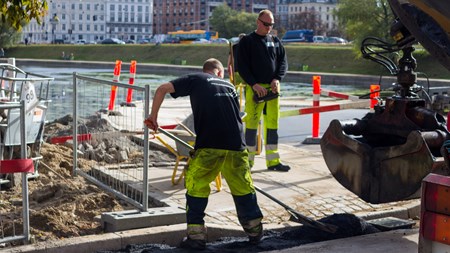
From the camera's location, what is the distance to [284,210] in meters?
8.51

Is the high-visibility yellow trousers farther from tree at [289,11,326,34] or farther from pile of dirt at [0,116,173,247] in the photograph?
tree at [289,11,326,34]

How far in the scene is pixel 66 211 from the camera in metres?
8.10

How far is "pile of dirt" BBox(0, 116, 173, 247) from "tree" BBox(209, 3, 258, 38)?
112 meters

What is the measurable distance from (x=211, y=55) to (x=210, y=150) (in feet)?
220

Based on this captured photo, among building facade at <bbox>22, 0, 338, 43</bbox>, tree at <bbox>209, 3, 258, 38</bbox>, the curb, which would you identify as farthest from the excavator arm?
building facade at <bbox>22, 0, 338, 43</bbox>

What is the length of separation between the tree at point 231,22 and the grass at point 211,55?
3814 cm

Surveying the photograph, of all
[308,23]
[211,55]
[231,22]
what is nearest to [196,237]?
[211,55]

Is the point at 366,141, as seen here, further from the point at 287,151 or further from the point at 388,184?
the point at 287,151

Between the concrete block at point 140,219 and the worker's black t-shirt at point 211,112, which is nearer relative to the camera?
the worker's black t-shirt at point 211,112

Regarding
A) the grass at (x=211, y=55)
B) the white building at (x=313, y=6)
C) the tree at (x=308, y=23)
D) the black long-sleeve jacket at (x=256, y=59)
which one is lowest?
the grass at (x=211, y=55)

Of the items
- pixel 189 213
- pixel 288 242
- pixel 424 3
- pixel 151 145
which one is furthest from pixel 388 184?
pixel 151 145

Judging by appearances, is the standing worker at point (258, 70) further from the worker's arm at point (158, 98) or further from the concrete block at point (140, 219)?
the worker's arm at point (158, 98)

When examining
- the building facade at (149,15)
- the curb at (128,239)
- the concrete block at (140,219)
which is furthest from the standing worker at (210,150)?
the building facade at (149,15)

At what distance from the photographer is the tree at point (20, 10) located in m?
7.91
